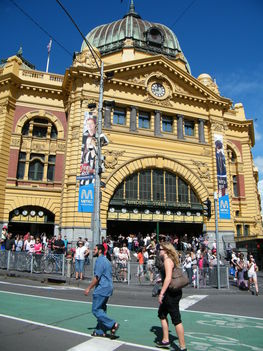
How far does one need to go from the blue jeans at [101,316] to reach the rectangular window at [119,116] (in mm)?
25691

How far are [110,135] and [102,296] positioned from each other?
78.7 feet

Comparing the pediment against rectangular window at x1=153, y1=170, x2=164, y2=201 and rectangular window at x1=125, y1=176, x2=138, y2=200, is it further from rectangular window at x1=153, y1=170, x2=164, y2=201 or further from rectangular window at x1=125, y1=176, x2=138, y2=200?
rectangular window at x1=125, y1=176, x2=138, y2=200

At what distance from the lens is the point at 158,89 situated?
32.9m

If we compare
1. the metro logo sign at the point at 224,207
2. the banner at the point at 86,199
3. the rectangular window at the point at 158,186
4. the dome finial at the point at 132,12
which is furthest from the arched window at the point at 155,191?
the dome finial at the point at 132,12

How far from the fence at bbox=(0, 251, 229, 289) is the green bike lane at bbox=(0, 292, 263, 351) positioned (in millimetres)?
5755

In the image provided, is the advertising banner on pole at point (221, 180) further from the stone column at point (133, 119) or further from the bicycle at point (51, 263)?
the bicycle at point (51, 263)

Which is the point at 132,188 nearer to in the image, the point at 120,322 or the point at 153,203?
the point at 153,203

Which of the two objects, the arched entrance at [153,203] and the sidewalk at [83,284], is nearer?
the sidewalk at [83,284]

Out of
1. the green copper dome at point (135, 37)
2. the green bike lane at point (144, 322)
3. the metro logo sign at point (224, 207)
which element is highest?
the green copper dome at point (135, 37)

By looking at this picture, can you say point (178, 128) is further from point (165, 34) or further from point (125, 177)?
point (165, 34)

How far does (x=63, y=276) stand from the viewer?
15.9m

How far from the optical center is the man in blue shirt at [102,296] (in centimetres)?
594

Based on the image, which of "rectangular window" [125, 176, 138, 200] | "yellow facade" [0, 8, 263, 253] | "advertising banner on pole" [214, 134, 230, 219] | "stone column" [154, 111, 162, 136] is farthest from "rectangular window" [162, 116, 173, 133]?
"rectangular window" [125, 176, 138, 200]

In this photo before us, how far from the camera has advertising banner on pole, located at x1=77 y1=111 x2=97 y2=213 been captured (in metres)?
22.2
